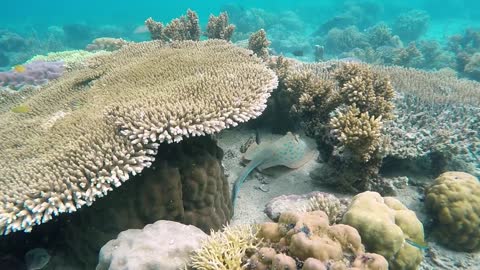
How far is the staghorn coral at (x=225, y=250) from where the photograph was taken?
104 inches

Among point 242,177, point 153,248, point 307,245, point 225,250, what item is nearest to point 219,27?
point 242,177

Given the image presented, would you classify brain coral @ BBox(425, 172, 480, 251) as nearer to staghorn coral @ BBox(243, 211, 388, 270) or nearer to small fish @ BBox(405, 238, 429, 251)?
small fish @ BBox(405, 238, 429, 251)

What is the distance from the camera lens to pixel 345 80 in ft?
16.9

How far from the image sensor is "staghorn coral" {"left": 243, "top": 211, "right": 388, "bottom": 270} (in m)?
2.58

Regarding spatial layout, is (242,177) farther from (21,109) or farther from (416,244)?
(21,109)

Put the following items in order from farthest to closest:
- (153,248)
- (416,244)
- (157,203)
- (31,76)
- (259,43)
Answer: (31,76) → (259,43) → (157,203) → (416,244) → (153,248)

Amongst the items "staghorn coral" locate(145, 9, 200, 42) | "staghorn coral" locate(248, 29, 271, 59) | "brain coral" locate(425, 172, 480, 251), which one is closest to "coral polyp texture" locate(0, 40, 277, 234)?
"staghorn coral" locate(248, 29, 271, 59)

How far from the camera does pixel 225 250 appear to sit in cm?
273

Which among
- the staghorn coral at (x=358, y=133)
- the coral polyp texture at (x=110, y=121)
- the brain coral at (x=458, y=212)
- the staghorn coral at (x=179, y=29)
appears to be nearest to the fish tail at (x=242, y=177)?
the coral polyp texture at (x=110, y=121)

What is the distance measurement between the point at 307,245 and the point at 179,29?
299 inches

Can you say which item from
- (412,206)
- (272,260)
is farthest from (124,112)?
(412,206)

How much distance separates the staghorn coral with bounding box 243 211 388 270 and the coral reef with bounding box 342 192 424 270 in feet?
1.34

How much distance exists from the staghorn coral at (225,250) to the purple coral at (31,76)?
8.90 metres

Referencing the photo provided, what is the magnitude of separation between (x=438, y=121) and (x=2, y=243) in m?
7.12
